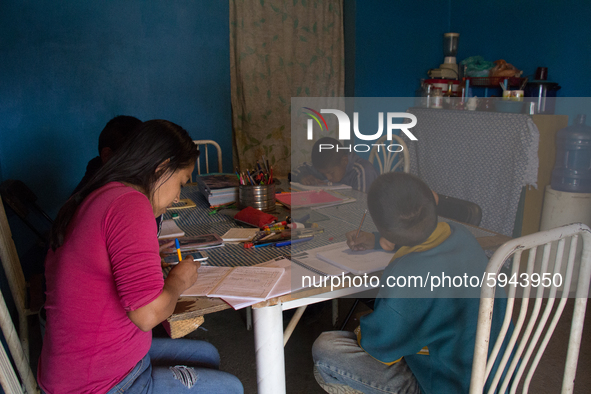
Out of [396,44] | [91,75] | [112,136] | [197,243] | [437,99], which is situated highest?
[396,44]

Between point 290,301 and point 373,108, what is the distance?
123 inches

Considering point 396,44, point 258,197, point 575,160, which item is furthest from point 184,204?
point 396,44

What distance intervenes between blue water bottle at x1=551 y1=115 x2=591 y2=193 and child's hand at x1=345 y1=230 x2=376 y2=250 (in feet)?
6.60

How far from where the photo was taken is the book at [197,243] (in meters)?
1.43

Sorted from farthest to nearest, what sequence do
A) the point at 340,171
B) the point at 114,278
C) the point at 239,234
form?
the point at 340,171 < the point at 239,234 < the point at 114,278

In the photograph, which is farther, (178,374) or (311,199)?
(311,199)

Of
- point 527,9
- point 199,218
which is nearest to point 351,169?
point 199,218

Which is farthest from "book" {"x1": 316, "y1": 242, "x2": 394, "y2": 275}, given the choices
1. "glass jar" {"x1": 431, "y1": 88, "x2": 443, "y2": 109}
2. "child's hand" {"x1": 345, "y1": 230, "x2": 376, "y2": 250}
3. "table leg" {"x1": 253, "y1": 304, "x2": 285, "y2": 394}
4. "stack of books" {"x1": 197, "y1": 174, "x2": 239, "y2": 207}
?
"glass jar" {"x1": 431, "y1": 88, "x2": 443, "y2": 109}

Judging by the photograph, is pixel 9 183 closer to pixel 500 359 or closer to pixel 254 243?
pixel 254 243

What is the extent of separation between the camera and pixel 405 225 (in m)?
1.07

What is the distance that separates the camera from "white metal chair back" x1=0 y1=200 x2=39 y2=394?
980 mm

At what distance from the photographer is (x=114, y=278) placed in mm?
933

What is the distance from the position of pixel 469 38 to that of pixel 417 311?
11.7ft

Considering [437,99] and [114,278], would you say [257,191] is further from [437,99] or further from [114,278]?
[437,99]
